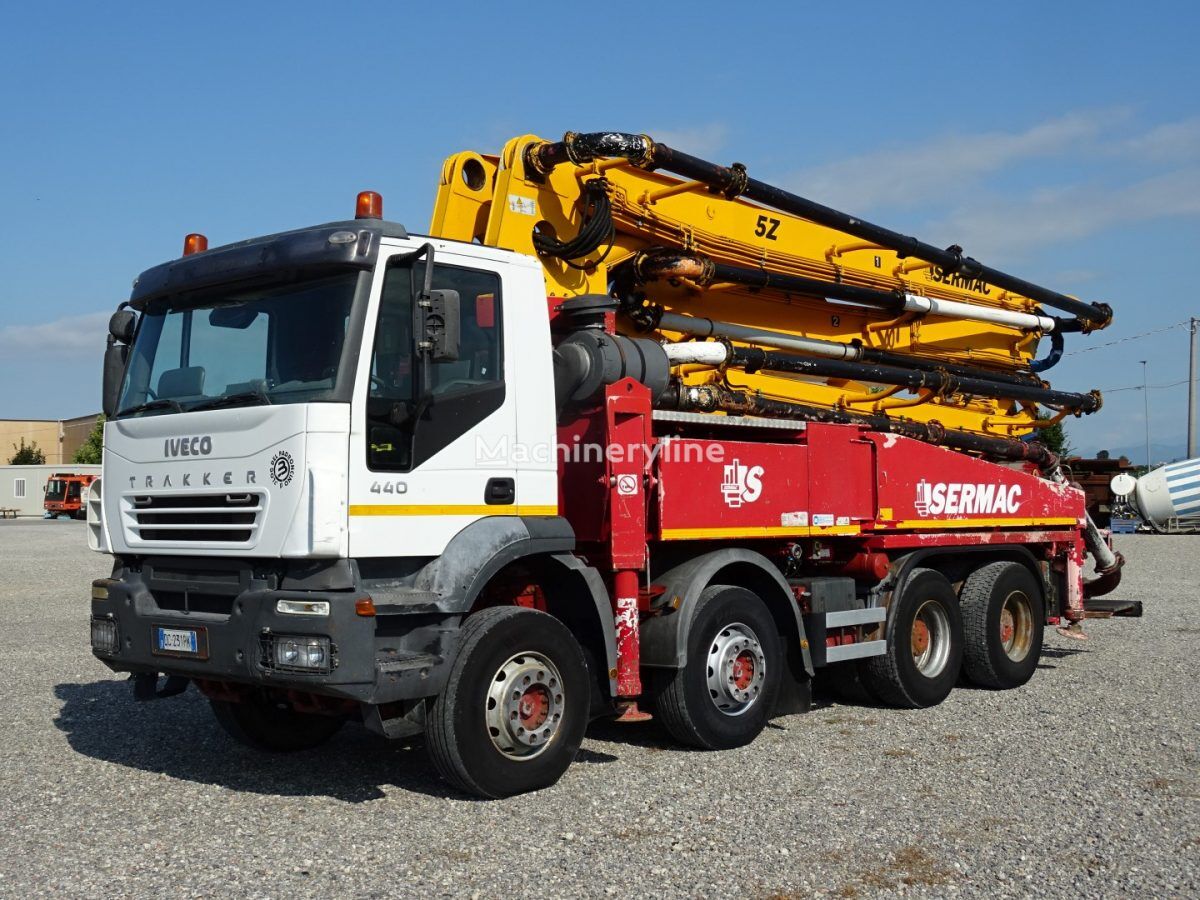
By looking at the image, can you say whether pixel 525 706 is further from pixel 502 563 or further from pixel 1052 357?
pixel 1052 357

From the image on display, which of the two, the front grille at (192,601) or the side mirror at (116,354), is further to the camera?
the side mirror at (116,354)

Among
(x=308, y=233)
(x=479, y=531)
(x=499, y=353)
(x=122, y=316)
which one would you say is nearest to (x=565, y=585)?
(x=479, y=531)

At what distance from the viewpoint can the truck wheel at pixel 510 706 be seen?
237 inches

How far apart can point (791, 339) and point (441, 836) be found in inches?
212

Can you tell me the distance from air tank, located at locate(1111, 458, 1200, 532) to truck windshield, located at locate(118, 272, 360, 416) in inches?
1315

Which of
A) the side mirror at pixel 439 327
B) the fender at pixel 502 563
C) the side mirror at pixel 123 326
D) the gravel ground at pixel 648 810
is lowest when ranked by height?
the gravel ground at pixel 648 810

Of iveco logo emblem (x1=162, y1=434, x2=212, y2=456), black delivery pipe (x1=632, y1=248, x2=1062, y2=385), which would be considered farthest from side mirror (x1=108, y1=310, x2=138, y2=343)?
black delivery pipe (x1=632, y1=248, x2=1062, y2=385)

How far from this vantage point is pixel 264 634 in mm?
5754

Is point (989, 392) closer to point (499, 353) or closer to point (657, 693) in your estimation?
point (657, 693)

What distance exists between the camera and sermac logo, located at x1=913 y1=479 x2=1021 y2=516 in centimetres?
965

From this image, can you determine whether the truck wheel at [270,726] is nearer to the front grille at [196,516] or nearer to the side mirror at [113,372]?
the front grille at [196,516]

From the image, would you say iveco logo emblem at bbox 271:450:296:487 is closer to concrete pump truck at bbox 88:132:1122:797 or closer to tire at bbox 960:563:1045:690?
concrete pump truck at bbox 88:132:1122:797

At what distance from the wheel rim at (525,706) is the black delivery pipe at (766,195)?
327 centimetres
